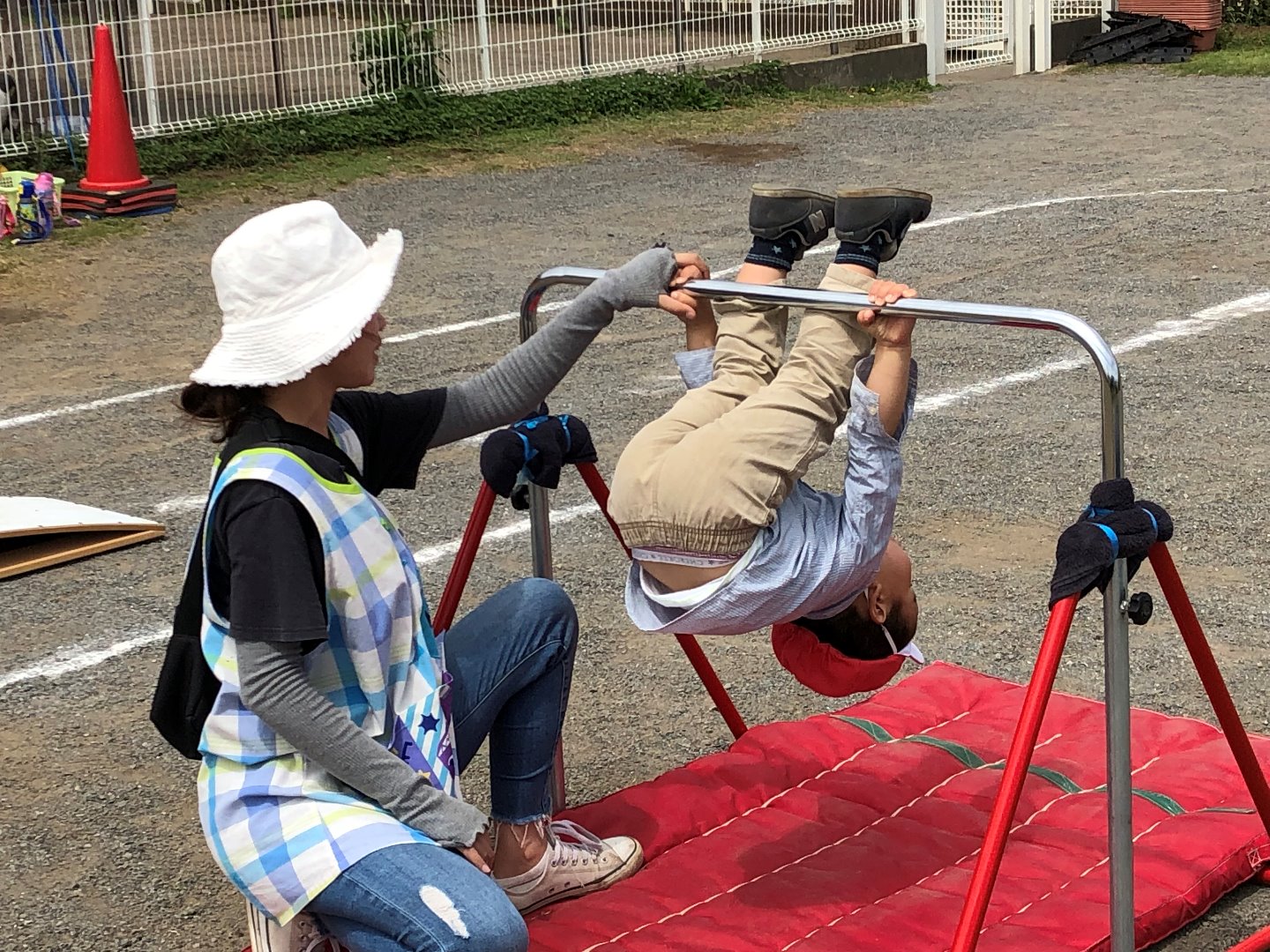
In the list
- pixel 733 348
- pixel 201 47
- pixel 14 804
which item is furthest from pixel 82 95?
pixel 733 348

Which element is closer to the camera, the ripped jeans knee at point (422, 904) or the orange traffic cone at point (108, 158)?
the ripped jeans knee at point (422, 904)

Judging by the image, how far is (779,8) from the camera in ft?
51.1

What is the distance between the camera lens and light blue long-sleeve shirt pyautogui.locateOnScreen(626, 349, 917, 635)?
297cm

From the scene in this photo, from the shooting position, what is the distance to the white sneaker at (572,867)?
3.25 meters

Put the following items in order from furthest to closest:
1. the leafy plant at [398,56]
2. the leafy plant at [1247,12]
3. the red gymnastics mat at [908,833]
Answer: the leafy plant at [1247,12]
the leafy plant at [398,56]
the red gymnastics mat at [908,833]

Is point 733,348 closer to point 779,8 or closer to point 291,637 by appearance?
point 291,637

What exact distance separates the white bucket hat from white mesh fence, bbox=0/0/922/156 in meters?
9.13

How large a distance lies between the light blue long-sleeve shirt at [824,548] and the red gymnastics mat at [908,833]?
579mm

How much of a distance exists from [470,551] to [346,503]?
95cm

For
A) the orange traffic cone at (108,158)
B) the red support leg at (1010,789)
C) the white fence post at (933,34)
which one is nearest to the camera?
the red support leg at (1010,789)

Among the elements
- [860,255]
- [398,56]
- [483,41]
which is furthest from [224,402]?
[483,41]

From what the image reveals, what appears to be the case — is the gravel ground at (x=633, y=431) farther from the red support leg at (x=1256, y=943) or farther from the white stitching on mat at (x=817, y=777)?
the white stitching on mat at (x=817, y=777)

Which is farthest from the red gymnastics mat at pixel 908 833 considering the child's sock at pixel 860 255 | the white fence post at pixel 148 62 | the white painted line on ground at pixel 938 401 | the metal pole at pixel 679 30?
the metal pole at pixel 679 30

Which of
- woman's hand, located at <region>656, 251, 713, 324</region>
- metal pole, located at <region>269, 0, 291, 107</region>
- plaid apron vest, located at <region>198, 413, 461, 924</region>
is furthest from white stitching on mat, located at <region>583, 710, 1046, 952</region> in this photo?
metal pole, located at <region>269, 0, 291, 107</region>
